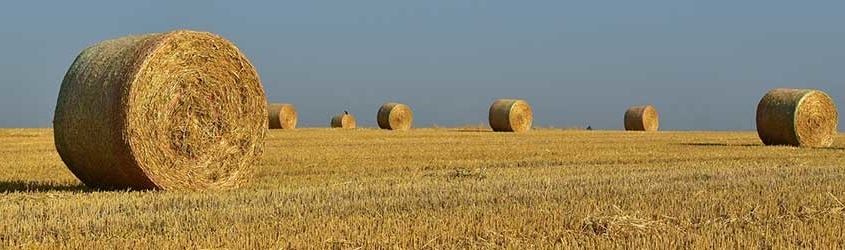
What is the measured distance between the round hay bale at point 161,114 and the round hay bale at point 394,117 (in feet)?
71.1

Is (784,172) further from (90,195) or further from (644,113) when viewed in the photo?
(644,113)

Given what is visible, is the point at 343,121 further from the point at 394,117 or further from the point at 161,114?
the point at 161,114

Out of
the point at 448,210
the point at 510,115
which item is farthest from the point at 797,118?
the point at 448,210

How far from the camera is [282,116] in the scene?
2931 centimetres

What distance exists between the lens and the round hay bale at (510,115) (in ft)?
90.7

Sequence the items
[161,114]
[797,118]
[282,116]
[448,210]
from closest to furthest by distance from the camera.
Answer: [448,210] → [161,114] → [797,118] → [282,116]

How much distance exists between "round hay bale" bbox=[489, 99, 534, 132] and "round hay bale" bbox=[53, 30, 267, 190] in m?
18.9

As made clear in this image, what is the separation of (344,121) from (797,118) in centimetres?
2055

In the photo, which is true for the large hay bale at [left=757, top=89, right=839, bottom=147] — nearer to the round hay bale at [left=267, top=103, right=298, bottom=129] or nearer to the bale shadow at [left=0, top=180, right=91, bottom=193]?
the bale shadow at [left=0, top=180, right=91, bottom=193]

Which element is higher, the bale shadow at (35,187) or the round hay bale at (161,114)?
the round hay bale at (161,114)

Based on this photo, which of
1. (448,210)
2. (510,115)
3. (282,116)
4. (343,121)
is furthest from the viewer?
(343,121)

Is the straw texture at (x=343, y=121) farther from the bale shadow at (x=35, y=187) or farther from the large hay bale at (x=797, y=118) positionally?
the bale shadow at (x=35, y=187)

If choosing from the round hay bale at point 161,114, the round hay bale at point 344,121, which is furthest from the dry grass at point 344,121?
the round hay bale at point 161,114

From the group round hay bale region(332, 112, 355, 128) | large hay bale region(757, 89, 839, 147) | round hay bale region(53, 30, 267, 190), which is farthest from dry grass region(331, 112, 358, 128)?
round hay bale region(53, 30, 267, 190)
